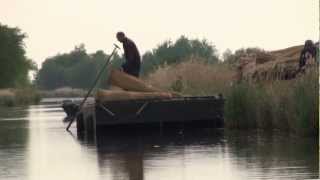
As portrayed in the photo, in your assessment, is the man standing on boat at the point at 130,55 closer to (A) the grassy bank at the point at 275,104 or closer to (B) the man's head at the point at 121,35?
(B) the man's head at the point at 121,35

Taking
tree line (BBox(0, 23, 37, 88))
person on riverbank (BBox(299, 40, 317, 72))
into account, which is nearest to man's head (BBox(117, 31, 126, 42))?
person on riverbank (BBox(299, 40, 317, 72))

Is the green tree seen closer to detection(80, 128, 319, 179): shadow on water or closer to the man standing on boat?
the man standing on boat

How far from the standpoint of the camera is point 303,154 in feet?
41.8

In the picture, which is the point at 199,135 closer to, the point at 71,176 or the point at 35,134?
the point at 35,134

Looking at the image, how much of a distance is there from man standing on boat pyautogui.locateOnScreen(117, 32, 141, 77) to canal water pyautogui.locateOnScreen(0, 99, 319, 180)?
181 centimetres

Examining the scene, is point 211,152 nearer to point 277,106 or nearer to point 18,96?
point 277,106

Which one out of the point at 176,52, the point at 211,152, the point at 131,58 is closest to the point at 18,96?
the point at 176,52

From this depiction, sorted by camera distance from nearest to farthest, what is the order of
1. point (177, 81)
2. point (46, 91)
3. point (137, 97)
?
point (137, 97) → point (177, 81) → point (46, 91)

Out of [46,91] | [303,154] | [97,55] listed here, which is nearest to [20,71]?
[46,91]

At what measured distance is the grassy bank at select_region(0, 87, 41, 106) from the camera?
59.7 meters

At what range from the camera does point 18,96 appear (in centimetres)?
Answer: 6359

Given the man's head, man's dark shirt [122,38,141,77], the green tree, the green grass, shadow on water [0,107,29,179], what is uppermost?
the green tree

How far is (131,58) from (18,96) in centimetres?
4389

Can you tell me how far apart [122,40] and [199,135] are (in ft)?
10.9
